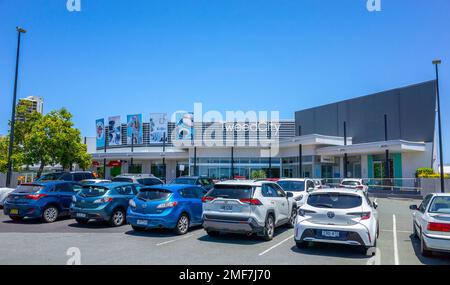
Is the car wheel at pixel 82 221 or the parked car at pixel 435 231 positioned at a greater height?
the parked car at pixel 435 231

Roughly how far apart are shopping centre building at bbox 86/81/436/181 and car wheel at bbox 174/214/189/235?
24.4m

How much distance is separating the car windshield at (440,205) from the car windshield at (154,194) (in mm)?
7052

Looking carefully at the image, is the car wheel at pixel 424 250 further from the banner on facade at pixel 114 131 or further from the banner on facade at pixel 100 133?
the banner on facade at pixel 100 133

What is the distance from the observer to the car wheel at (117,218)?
12.3 m

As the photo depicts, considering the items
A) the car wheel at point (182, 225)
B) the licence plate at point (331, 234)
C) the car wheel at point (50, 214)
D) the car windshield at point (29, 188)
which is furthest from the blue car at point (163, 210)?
the car windshield at point (29, 188)

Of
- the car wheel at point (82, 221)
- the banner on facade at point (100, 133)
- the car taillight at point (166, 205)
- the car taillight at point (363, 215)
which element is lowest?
the car wheel at point (82, 221)

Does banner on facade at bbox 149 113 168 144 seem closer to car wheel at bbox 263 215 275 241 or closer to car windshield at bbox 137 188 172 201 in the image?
car windshield at bbox 137 188 172 201

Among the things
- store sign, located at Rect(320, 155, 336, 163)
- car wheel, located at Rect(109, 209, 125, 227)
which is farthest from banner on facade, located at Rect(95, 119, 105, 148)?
car wheel, located at Rect(109, 209, 125, 227)

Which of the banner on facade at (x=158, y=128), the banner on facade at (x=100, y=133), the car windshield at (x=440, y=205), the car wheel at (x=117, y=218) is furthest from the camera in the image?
the banner on facade at (x=100, y=133)

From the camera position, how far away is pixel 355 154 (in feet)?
121

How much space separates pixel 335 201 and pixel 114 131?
167 ft

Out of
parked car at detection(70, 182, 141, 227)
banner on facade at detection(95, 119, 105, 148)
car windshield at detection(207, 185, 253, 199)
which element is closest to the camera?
car windshield at detection(207, 185, 253, 199)

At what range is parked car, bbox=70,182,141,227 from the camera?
12.0 m
